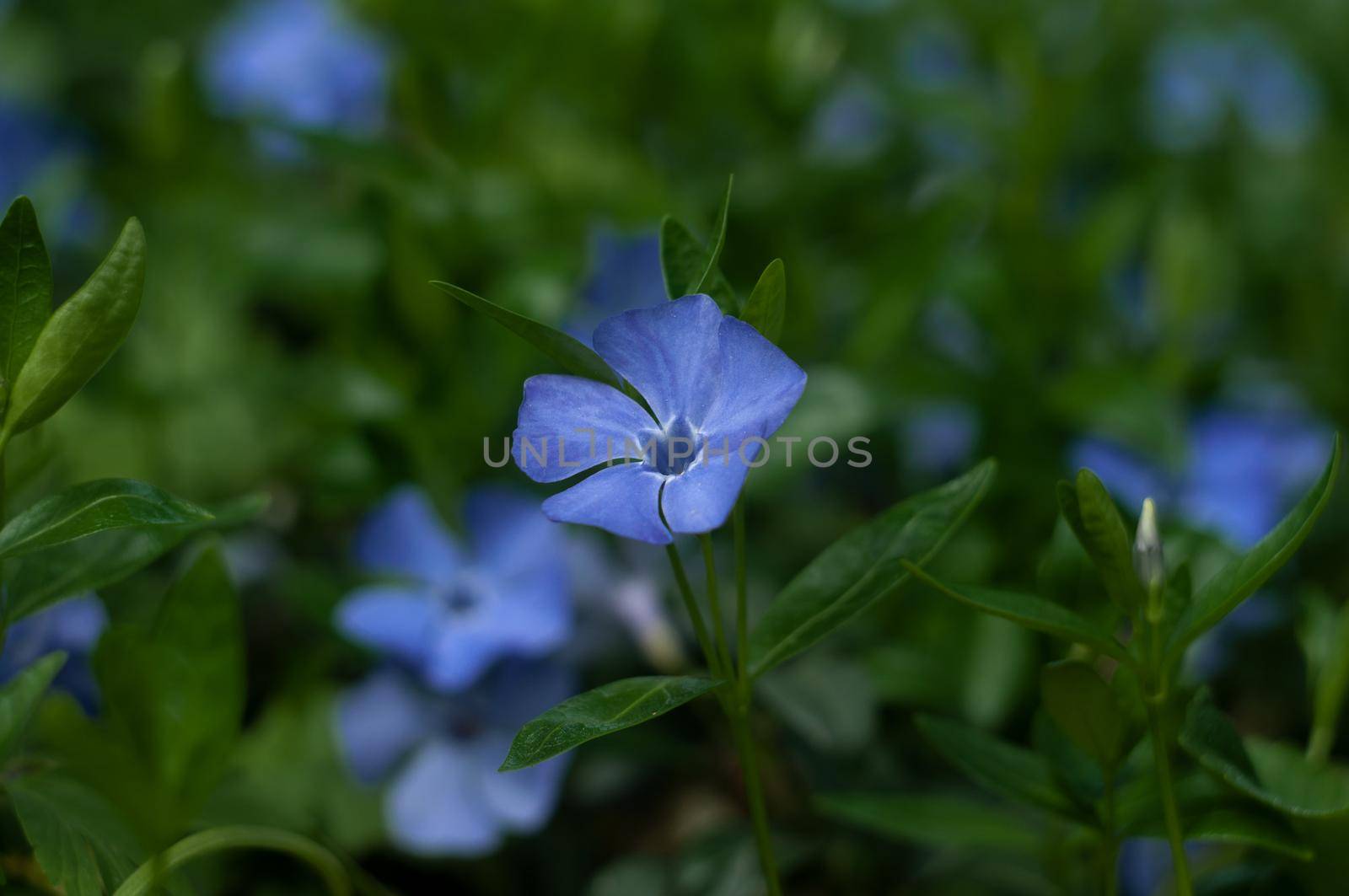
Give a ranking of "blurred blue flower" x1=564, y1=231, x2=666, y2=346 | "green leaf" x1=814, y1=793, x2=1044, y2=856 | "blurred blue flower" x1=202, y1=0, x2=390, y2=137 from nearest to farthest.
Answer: "green leaf" x1=814, y1=793, x2=1044, y2=856
"blurred blue flower" x1=564, y1=231, x2=666, y2=346
"blurred blue flower" x1=202, y1=0, x2=390, y2=137

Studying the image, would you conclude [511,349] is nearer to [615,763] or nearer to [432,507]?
[432,507]

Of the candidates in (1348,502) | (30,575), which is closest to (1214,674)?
(1348,502)

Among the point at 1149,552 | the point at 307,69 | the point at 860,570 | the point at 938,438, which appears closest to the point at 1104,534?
the point at 1149,552

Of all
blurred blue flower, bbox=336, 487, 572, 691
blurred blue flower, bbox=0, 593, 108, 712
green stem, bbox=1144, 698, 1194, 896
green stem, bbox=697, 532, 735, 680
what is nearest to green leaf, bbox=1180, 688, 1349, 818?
green stem, bbox=1144, 698, 1194, 896

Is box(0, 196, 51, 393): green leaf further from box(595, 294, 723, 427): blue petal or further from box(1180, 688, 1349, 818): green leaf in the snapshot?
box(1180, 688, 1349, 818): green leaf

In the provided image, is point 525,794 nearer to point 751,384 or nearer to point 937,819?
point 937,819

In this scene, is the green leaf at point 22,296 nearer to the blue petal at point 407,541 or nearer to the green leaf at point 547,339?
the green leaf at point 547,339
